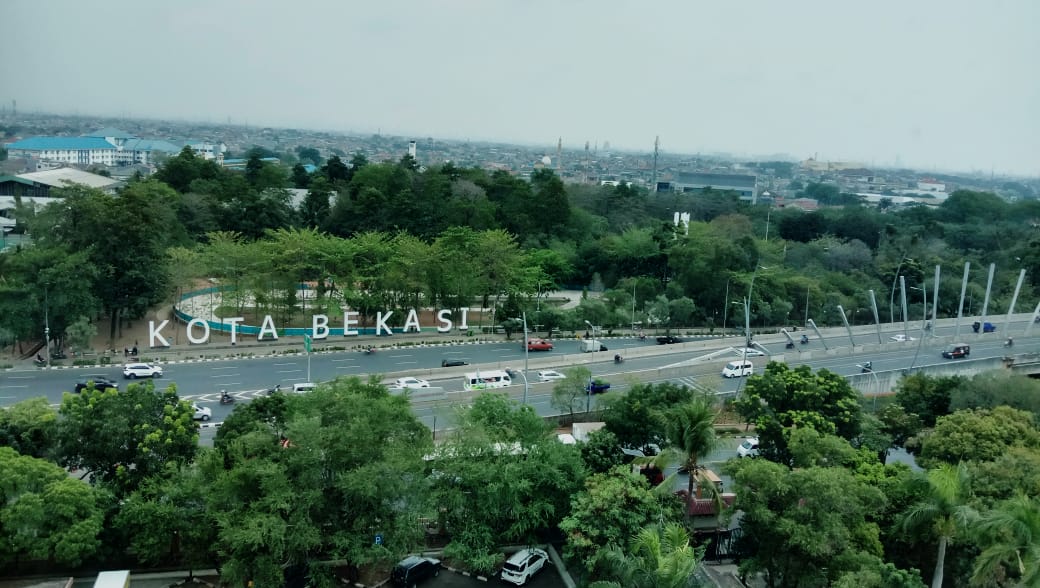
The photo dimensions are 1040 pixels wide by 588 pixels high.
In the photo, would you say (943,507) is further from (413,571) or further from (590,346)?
(590,346)

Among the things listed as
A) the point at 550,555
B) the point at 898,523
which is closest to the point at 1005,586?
the point at 898,523

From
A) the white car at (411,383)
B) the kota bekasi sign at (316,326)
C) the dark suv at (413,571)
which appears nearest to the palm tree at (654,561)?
the dark suv at (413,571)

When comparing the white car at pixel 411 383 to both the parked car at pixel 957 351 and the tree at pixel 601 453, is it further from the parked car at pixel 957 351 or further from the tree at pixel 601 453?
the parked car at pixel 957 351

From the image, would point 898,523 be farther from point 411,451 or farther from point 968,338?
point 968,338

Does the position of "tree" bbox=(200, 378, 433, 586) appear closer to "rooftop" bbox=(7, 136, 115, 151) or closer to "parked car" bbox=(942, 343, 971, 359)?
"parked car" bbox=(942, 343, 971, 359)

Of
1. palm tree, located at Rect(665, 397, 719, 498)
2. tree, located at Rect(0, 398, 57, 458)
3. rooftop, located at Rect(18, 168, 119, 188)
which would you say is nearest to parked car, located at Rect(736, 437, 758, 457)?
palm tree, located at Rect(665, 397, 719, 498)

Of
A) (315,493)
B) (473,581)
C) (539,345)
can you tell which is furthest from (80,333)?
(473,581)
